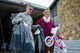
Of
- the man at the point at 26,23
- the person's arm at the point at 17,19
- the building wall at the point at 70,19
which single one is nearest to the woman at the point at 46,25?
the man at the point at 26,23

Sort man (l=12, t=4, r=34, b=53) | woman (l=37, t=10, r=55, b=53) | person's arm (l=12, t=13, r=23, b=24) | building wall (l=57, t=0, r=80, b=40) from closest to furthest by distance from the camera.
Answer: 1. man (l=12, t=4, r=34, b=53)
2. person's arm (l=12, t=13, r=23, b=24)
3. woman (l=37, t=10, r=55, b=53)
4. building wall (l=57, t=0, r=80, b=40)

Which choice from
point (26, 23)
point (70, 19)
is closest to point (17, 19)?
point (26, 23)

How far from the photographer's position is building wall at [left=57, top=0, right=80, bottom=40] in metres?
11.8

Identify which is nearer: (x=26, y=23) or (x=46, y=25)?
(x=26, y=23)

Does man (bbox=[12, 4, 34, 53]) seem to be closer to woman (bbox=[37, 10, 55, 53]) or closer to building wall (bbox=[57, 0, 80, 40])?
woman (bbox=[37, 10, 55, 53])

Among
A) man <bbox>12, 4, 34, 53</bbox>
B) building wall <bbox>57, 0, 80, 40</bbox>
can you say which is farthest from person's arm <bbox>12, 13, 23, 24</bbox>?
building wall <bbox>57, 0, 80, 40</bbox>

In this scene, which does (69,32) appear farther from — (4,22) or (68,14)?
(4,22)

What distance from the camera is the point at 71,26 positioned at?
12102 millimetres

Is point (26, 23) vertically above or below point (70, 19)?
below

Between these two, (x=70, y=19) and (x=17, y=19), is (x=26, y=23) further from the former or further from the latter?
(x=70, y=19)

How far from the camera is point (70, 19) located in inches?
481

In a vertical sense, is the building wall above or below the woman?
above

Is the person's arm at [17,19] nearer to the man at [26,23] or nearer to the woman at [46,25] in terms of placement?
the man at [26,23]

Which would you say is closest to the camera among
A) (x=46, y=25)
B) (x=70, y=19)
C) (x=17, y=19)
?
(x=17, y=19)
